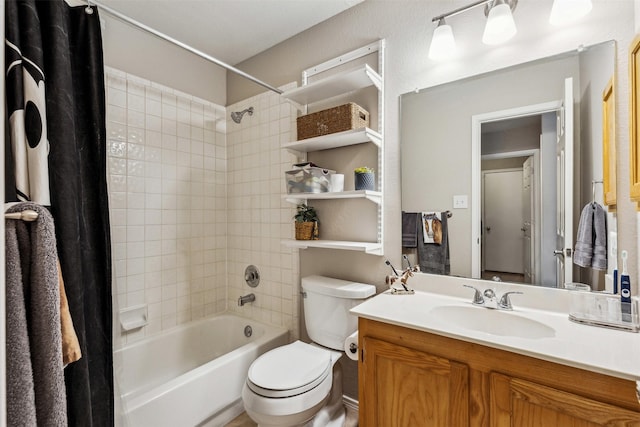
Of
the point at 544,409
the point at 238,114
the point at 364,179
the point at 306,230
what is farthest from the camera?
the point at 238,114

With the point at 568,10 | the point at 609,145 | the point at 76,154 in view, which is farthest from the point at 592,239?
the point at 76,154

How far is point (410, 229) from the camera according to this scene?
5.35ft

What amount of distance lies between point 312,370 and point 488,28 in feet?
5.70

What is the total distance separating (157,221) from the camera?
207 cm

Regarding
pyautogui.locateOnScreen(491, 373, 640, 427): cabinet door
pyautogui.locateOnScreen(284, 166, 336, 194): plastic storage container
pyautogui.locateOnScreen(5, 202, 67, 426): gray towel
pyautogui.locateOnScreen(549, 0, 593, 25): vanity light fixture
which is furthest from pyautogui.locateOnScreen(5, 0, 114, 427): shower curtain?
pyautogui.locateOnScreen(549, 0, 593, 25): vanity light fixture

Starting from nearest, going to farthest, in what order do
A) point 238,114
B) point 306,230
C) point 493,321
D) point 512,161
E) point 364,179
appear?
point 493,321, point 512,161, point 364,179, point 306,230, point 238,114

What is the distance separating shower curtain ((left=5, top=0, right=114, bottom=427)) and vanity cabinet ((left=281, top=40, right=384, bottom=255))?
3.12 feet

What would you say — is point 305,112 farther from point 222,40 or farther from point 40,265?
point 40,265

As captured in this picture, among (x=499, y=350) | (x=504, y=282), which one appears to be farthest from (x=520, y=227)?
(x=499, y=350)

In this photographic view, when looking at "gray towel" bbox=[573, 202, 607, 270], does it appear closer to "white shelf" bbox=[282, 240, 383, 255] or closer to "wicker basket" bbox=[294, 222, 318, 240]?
"white shelf" bbox=[282, 240, 383, 255]

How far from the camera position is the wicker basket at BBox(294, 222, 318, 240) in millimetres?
1874

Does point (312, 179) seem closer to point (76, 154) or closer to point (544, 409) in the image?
point (76, 154)

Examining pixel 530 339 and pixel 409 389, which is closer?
pixel 530 339

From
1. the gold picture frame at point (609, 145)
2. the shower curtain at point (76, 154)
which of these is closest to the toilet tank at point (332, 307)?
the shower curtain at point (76, 154)
